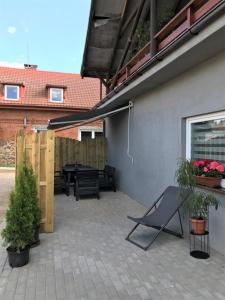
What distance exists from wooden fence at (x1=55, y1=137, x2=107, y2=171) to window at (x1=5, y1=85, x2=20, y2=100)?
36.5 ft

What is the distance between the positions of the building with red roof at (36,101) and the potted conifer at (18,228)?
17.3 m

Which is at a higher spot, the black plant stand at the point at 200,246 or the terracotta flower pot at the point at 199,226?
the terracotta flower pot at the point at 199,226

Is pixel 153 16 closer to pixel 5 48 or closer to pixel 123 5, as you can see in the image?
pixel 123 5

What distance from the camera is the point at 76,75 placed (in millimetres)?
25422

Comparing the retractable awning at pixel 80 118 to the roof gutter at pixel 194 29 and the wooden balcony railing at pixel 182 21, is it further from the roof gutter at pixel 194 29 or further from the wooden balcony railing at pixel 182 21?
the roof gutter at pixel 194 29

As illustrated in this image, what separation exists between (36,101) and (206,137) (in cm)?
1830

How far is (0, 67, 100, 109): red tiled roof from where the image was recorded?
21.9 meters

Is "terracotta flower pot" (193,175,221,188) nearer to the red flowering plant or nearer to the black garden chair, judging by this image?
the red flowering plant

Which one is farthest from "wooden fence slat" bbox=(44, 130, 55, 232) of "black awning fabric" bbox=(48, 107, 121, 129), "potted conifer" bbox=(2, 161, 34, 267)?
"black awning fabric" bbox=(48, 107, 121, 129)

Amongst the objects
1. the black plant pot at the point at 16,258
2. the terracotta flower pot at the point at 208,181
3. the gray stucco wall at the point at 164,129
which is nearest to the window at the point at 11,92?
the gray stucco wall at the point at 164,129

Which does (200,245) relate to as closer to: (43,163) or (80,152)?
(43,163)

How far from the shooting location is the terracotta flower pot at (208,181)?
459cm

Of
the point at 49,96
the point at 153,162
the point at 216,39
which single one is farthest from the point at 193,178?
the point at 49,96

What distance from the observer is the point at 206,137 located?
5.35m
